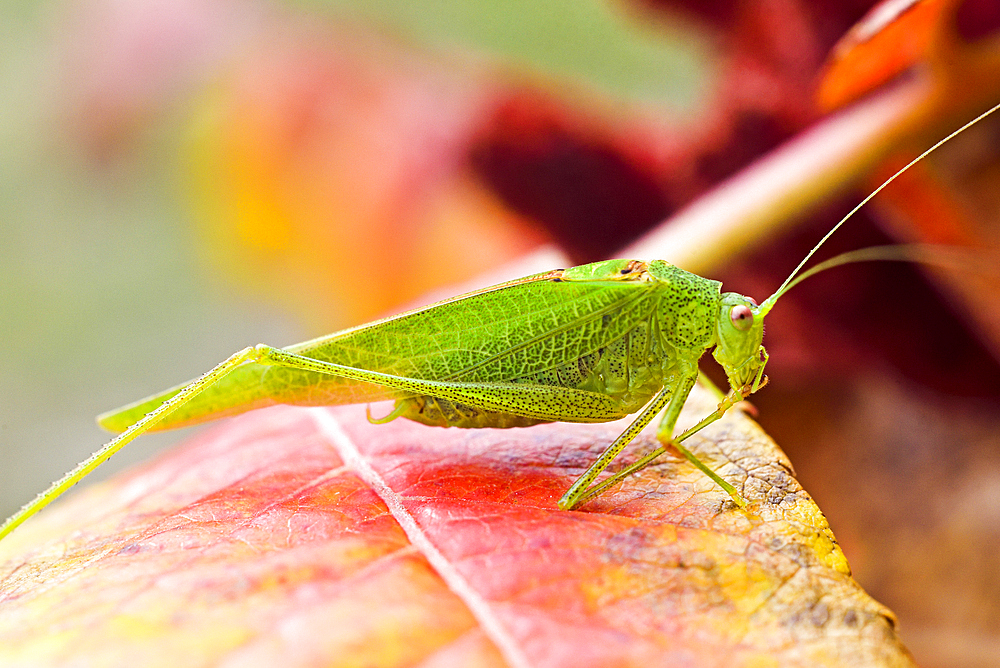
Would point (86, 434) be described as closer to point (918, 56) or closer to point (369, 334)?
point (369, 334)

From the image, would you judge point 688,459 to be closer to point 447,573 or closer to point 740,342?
point 740,342

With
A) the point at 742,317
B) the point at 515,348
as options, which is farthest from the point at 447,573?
the point at 742,317

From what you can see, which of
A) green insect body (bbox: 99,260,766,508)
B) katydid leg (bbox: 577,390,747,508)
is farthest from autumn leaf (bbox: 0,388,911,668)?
green insect body (bbox: 99,260,766,508)

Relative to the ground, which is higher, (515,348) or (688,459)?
(515,348)

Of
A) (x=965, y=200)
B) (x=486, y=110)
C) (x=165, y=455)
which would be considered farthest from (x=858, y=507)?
(x=165, y=455)

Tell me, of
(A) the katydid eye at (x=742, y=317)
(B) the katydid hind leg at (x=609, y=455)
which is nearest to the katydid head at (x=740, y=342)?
(A) the katydid eye at (x=742, y=317)

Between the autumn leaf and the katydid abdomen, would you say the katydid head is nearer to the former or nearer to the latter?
the katydid abdomen
